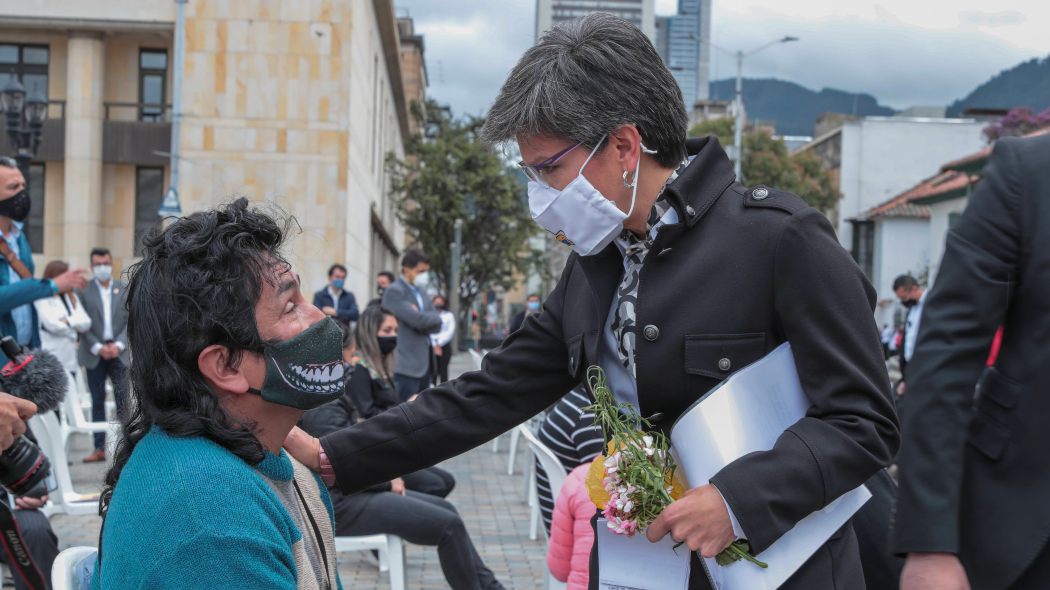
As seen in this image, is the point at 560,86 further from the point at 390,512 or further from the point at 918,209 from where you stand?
the point at 918,209

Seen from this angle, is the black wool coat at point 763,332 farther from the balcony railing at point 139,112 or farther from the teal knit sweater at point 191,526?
the balcony railing at point 139,112

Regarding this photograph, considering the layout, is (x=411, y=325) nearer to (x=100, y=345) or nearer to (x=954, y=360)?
(x=100, y=345)

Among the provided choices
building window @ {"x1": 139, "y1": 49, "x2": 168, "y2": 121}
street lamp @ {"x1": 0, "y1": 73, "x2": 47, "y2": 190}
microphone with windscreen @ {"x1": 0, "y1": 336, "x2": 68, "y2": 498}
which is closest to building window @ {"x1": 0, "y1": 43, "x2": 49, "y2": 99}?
building window @ {"x1": 139, "y1": 49, "x2": 168, "y2": 121}

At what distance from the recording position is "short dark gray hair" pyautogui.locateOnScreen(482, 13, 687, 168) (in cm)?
231

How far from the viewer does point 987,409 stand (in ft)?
6.81

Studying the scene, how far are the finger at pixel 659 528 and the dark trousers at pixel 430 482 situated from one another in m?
4.73

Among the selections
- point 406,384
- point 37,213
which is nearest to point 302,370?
point 406,384

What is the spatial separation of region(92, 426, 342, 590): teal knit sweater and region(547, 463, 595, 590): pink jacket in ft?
7.05

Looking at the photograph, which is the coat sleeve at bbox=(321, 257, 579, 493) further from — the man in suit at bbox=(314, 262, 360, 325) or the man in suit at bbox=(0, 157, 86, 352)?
the man in suit at bbox=(314, 262, 360, 325)

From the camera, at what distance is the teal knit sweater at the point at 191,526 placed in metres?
1.88

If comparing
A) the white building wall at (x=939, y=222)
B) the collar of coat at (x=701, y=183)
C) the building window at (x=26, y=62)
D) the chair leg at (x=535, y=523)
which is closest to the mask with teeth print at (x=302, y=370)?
the collar of coat at (x=701, y=183)

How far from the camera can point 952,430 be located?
79.4 inches

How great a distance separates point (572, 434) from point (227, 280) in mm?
2903

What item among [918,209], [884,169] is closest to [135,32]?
[918,209]
